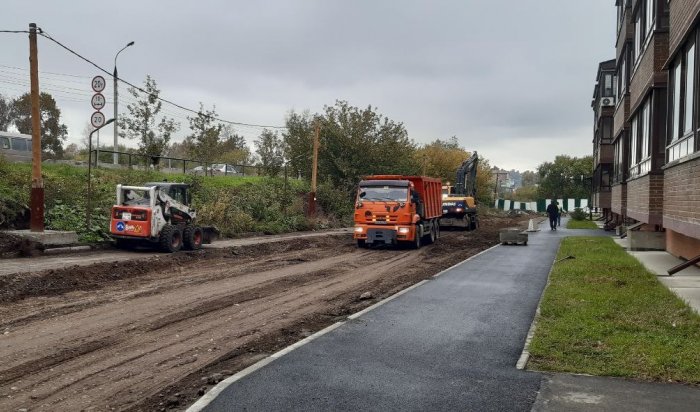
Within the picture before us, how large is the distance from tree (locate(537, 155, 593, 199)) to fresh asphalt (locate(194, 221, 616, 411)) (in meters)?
97.9

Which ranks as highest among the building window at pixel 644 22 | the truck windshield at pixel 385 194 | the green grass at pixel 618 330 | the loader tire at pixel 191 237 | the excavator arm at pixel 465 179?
the building window at pixel 644 22

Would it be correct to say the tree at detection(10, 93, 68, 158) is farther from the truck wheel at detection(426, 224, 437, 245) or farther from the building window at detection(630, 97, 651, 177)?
the building window at detection(630, 97, 651, 177)

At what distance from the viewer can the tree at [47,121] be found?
60825 mm

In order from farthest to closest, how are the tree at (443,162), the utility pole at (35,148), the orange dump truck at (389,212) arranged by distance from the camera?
the tree at (443,162)
the orange dump truck at (389,212)
the utility pole at (35,148)

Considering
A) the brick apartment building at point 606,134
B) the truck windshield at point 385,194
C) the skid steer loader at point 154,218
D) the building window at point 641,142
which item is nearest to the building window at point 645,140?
the building window at point 641,142

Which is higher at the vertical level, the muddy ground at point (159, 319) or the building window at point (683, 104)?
the building window at point (683, 104)

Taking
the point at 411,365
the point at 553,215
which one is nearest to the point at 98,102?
the point at 411,365

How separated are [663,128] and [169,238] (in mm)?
14838

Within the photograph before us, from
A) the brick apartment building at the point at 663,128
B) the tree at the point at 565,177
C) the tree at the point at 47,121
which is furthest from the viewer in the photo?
the tree at the point at 565,177

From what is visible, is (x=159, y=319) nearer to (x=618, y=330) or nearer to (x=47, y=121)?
(x=618, y=330)

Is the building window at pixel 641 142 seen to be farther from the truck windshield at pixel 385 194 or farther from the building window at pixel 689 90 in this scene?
the truck windshield at pixel 385 194

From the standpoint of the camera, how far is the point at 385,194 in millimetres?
21547

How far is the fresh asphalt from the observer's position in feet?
17.1

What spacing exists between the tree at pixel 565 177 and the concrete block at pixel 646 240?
86.8 m
